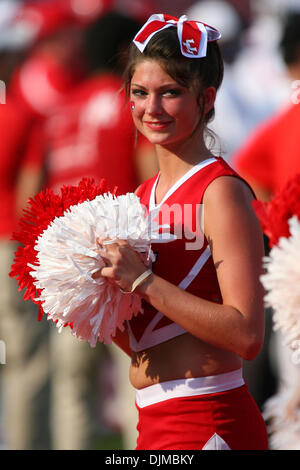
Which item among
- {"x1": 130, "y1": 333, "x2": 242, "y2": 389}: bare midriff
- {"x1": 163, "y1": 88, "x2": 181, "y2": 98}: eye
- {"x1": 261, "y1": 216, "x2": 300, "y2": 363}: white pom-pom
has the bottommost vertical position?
{"x1": 130, "y1": 333, "x2": 242, "y2": 389}: bare midriff

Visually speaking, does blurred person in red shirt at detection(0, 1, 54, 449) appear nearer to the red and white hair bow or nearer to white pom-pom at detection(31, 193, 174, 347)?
the red and white hair bow

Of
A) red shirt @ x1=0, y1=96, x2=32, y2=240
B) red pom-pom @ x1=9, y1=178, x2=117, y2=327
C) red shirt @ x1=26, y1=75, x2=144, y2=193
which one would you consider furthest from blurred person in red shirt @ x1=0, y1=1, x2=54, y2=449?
red pom-pom @ x1=9, y1=178, x2=117, y2=327

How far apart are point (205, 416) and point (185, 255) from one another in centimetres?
45

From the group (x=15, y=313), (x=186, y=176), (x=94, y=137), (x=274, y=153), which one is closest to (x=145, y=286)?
(x=186, y=176)

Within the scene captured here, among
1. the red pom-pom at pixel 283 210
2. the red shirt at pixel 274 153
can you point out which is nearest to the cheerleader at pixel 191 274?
the red pom-pom at pixel 283 210

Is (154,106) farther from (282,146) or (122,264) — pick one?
(282,146)

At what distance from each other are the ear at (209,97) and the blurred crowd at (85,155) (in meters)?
1.40

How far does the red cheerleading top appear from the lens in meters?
2.46

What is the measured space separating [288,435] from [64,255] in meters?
0.88

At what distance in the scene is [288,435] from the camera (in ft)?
8.72

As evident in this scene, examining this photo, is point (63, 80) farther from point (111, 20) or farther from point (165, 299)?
point (165, 299)

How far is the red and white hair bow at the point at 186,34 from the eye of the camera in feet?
8.27
